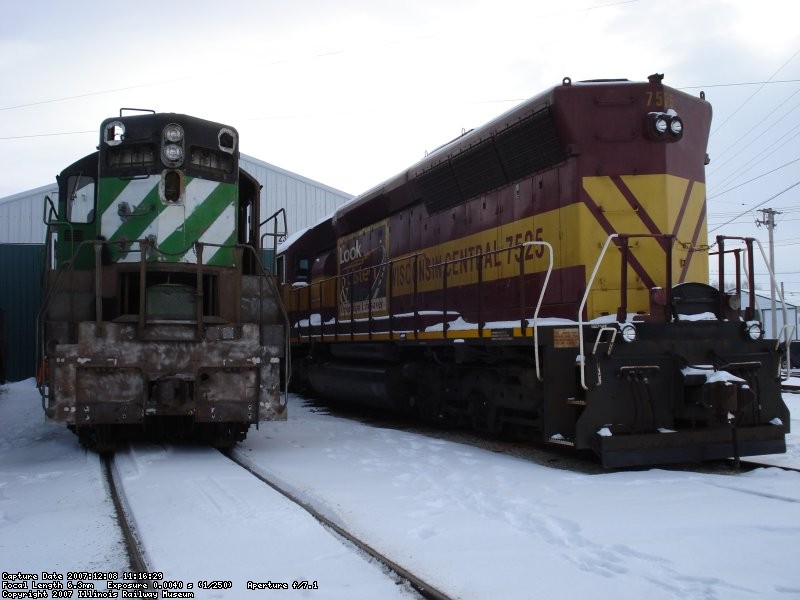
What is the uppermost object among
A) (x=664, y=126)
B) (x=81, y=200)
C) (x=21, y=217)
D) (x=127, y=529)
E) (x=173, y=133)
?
(x=21, y=217)

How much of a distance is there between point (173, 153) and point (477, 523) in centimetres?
523

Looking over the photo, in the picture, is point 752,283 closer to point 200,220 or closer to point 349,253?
point 200,220

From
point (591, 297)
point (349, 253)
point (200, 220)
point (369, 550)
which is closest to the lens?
point (369, 550)

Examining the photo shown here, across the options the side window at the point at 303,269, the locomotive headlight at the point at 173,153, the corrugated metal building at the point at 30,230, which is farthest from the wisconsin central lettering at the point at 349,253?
the corrugated metal building at the point at 30,230

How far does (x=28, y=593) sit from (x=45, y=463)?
146 inches

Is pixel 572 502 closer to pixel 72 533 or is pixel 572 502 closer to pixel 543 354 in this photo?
pixel 543 354

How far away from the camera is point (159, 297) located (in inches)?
278

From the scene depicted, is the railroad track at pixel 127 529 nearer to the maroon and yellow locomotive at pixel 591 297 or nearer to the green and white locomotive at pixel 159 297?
the green and white locomotive at pixel 159 297

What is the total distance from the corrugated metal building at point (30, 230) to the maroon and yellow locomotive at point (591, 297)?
41.9 ft

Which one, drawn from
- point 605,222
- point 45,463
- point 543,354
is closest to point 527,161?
point 605,222

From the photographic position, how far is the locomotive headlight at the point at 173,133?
7484 mm

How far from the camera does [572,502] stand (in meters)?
4.86

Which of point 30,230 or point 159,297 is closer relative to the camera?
point 159,297

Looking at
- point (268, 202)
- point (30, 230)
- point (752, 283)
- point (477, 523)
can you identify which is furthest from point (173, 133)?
point (30, 230)
